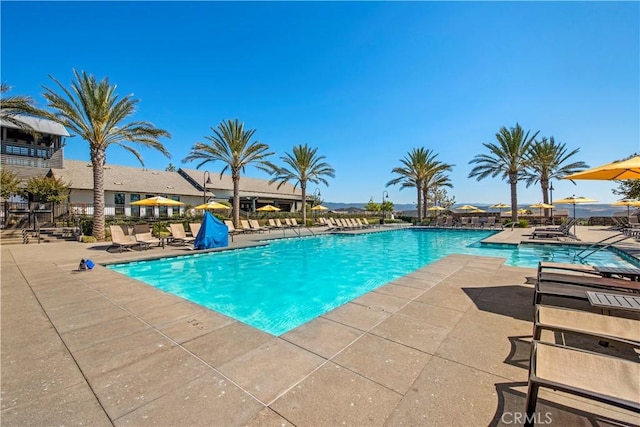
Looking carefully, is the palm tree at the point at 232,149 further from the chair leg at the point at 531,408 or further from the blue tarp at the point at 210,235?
the chair leg at the point at 531,408

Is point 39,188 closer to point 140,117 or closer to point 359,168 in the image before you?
point 140,117

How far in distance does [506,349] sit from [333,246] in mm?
12323

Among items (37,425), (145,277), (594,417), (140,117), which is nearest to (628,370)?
(594,417)

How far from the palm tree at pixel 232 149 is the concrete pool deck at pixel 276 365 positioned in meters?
16.8

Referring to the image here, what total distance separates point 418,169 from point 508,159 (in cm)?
782

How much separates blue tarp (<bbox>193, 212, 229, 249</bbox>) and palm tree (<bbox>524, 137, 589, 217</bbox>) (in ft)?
90.0

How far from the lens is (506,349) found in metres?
2.98

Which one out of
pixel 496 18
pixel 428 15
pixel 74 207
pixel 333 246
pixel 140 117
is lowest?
pixel 333 246

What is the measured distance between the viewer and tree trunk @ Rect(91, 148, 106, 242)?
1438cm

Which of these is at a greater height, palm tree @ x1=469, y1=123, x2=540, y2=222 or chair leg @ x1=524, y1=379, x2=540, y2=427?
palm tree @ x1=469, y1=123, x2=540, y2=222

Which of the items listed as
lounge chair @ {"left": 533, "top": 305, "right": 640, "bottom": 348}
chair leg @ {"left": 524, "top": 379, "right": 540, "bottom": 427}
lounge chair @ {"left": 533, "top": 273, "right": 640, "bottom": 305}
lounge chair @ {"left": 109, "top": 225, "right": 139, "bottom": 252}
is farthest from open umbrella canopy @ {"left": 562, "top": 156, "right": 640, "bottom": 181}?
lounge chair @ {"left": 109, "top": 225, "right": 139, "bottom": 252}

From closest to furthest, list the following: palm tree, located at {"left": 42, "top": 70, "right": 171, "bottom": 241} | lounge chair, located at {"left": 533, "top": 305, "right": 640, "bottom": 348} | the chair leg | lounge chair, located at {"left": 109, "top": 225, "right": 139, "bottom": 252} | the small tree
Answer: the chair leg
lounge chair, located at {"left": 533, "top": 305, "right": 640, "bottom": 348}
lounge chair, located at {"left": 109, "top": 225, "right": 139, "bottom": 252}
palm tree, located at {"left": 42, "top": 70, "right": 171, "bottom": 241}
the small tree

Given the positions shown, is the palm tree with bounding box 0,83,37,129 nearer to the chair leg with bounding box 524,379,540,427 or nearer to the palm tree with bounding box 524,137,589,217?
the chair leg with bounding box 524,379,540,427

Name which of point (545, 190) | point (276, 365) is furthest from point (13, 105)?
point (545, 190)
